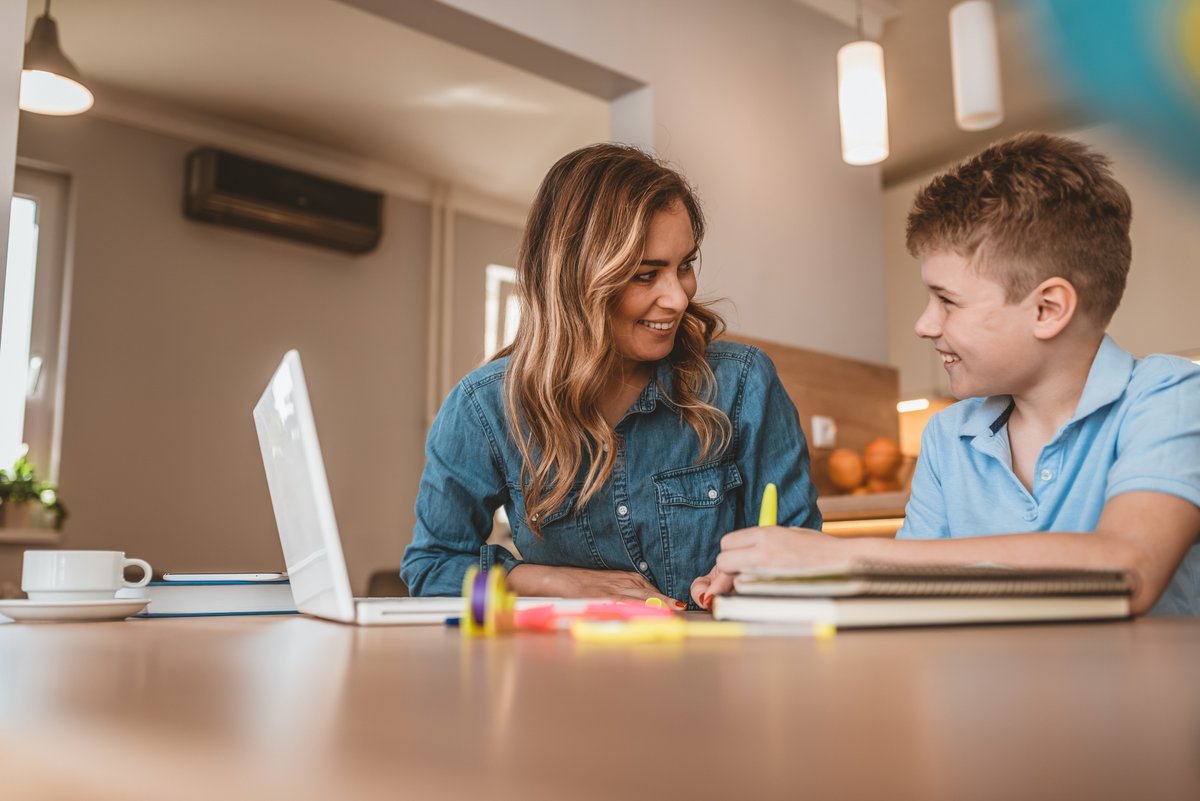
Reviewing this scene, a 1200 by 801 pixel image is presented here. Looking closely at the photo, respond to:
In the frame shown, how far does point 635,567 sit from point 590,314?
0.33 meters

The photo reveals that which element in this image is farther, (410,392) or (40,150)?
(410,392)

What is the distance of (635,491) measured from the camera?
1.33 metres

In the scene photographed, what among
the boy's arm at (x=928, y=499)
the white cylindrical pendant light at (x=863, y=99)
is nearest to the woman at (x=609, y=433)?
the boy's arm at (x=928, y=499)

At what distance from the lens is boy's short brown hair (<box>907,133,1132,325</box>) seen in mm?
1060

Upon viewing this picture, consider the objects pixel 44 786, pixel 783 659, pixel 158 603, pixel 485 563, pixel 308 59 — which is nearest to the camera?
pixel 44 786

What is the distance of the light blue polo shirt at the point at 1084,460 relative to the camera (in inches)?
34.1

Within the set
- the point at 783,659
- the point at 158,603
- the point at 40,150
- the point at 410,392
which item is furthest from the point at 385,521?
the point at 783,659

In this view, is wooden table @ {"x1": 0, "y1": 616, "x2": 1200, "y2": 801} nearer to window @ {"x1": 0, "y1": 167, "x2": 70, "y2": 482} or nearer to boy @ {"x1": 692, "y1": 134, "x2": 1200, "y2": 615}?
boy @ {"x1": 692, "y1": 134, "x2": 1200, "y2": 615}

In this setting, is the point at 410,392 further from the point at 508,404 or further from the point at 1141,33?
the point at 1141,33

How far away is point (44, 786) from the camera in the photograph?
257 millimetres

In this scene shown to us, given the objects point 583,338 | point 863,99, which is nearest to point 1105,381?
point 583,338

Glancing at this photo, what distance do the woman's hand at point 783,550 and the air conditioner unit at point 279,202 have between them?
3850 mm

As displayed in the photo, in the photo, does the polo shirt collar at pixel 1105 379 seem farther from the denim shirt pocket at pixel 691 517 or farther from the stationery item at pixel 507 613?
the stationery item at pixel 507 613

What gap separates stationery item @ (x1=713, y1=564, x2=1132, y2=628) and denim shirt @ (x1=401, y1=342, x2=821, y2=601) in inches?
27.6
